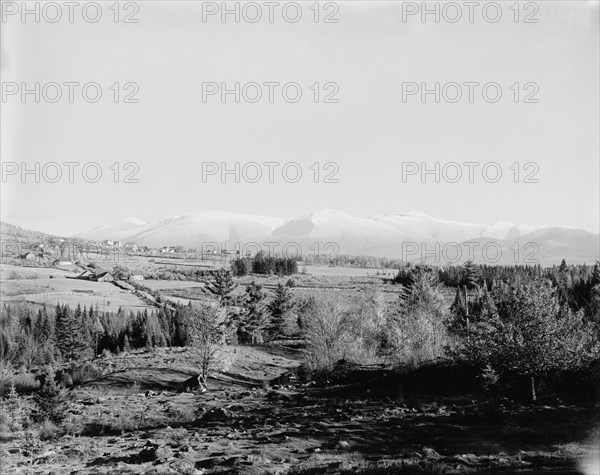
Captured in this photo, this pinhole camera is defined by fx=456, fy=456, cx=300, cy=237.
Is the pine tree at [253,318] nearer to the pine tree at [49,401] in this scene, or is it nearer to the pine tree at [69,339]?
the pine tree at [69,339]

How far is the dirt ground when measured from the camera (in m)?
14.8

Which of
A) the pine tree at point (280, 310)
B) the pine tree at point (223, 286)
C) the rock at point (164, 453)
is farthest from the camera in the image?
the pine tree at point (280, 310)

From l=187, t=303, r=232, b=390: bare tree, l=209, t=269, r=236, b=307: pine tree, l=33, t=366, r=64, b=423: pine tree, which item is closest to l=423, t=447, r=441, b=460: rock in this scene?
l=33, t=366, r=64, b=423: pine tree

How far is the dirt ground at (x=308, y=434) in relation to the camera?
14750 millimetres

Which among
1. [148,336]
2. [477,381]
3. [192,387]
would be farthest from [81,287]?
[477,381]

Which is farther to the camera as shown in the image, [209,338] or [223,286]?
[223,286]

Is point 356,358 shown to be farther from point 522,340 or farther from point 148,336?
point 148,336

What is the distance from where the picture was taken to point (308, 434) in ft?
65.8

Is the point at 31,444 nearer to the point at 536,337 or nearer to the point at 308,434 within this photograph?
the point at 308,434

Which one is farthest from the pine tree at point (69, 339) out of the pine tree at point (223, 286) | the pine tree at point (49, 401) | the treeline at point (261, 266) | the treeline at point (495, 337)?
the treeline at point (261, 266)

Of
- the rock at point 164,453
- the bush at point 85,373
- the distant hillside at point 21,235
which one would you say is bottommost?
the bush at point 85,373

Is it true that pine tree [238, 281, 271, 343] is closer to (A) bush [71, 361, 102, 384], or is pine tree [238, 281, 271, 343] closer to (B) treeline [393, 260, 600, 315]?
(B) treeline [393, 260, 600, 315]

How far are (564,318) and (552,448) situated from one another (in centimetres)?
899

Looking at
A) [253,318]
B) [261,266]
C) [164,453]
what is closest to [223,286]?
[253,318]
